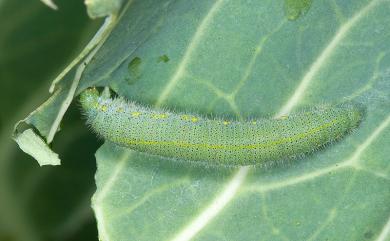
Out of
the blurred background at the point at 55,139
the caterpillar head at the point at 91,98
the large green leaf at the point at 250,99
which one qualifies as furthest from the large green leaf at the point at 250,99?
the blurred background at the point at 55,139

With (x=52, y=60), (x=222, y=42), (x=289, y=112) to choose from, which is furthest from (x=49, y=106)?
(x=289, y=112)

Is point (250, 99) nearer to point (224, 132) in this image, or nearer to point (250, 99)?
point (250, 99)

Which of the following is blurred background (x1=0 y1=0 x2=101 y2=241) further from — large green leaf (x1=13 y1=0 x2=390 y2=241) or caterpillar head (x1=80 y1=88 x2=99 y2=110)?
large green leaf (x1=13 y1=0 x2=390 y2=241)

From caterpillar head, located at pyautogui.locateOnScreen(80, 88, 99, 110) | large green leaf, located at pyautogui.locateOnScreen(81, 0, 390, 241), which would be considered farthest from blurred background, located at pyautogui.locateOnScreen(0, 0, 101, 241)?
large green leaf, located at pyautogui.locateOnScreen(81, 0, 390, 241)

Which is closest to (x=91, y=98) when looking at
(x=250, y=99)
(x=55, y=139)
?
(x=55, y=139)

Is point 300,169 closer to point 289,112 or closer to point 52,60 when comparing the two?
point 289,112

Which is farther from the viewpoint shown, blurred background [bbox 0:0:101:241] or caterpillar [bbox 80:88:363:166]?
blurred background [bbox 0:0:101:241]

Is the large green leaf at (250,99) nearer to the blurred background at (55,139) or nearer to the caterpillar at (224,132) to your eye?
the caterpillar at (224,132)
